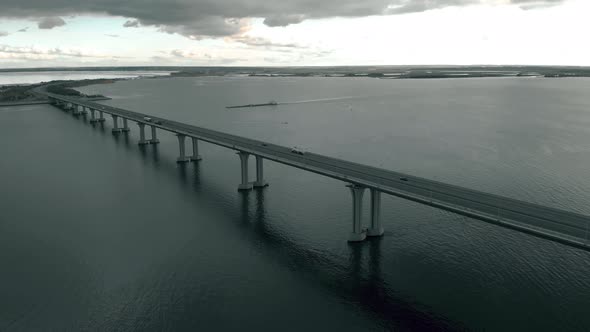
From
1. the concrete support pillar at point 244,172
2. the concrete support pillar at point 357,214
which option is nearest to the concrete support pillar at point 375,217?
the concrete support pillar at point 357,214

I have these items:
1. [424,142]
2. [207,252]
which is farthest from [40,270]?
[424,142]

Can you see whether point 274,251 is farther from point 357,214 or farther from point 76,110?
point 76,110

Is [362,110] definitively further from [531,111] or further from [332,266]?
[332,266]

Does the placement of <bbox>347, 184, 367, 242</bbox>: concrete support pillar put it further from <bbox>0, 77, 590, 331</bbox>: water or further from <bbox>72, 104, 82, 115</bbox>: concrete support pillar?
<bbox>72, 104, 82, 115</bbox>: concrete support pillar

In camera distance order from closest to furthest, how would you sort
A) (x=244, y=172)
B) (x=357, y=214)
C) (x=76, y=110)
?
1. (x=357, y=214)
2. (x=244, y=172)
3. (x=76, y=110)

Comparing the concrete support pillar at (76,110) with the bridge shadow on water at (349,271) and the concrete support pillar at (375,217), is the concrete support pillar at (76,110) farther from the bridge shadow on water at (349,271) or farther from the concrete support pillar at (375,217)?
the concrete support pillar at (375,217)

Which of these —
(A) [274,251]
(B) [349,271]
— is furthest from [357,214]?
(A) [274,251]
